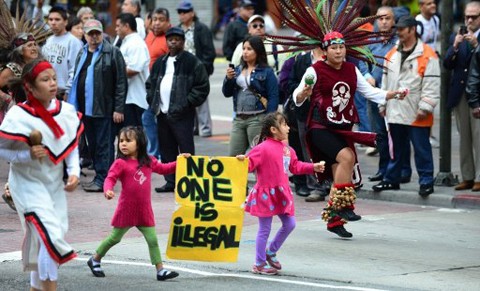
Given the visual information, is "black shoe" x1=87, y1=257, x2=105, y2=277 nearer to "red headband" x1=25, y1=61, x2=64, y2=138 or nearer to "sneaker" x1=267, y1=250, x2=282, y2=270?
"sneaker" x1=267, y1=250, x2=282, y2=270

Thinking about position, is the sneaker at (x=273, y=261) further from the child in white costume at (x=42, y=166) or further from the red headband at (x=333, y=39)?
the red headband at (x=333, y=39)

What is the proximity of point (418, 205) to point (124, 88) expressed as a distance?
11.8 feet

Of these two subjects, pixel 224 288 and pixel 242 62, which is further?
pixel 242 62

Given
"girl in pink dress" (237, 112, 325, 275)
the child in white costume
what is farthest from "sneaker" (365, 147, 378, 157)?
the child in white costume

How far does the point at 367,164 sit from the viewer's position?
16812 mm

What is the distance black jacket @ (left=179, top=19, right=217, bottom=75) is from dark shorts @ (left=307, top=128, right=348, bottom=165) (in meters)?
6.43

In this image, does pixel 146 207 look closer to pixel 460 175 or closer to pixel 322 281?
pixel 322 281

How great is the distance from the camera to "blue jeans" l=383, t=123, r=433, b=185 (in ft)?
46.0

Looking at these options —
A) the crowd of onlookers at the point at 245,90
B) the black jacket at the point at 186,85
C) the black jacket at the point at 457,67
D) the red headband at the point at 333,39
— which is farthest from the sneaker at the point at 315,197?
the red headband at the point at 333,39

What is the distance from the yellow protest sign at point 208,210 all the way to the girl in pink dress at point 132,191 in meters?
0.23

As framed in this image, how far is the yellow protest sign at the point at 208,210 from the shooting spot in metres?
9.73

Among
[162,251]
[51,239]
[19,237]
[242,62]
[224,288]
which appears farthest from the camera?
[242,62]

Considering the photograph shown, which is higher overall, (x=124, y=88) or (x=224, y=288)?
(x=124, y=88)

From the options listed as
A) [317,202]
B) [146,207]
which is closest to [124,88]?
[317,202]
